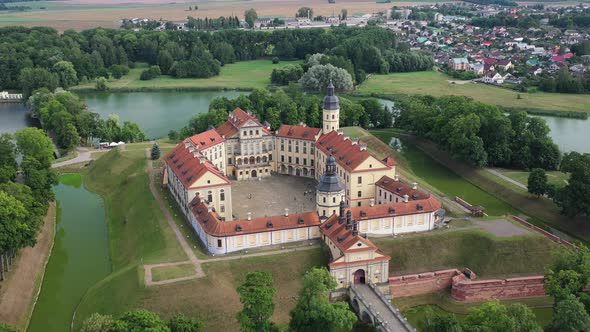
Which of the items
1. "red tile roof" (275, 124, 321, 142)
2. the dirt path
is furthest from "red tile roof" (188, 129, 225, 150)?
the dirt path

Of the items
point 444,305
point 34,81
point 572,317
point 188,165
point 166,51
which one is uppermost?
point 166,51

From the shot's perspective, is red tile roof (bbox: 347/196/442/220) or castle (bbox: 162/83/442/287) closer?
castle (bbox: 162/83/442/287)

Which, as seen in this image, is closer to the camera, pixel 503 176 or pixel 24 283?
pixel 24 283

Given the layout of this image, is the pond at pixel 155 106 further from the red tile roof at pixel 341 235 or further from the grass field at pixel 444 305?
the grass field at pixel 444 305

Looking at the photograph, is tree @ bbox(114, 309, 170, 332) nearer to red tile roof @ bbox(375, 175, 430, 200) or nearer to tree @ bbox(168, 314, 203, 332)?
tree @ bbox(168, 314, 203, 332)

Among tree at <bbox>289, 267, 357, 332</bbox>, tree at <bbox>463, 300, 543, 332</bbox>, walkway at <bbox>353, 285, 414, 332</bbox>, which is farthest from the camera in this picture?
walkway at <bbox>353, 285, 414, 332</bbox>

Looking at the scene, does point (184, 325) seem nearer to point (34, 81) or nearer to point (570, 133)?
point (570, 133)

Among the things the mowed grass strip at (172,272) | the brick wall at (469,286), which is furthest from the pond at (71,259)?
the brick wall at (469,286)

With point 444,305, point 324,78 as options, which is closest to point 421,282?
point 444,305
